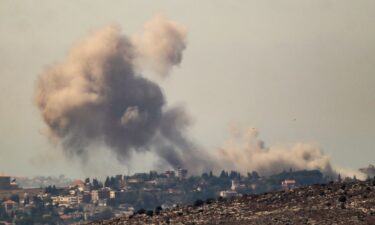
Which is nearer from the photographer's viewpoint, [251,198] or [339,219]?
[339,219]

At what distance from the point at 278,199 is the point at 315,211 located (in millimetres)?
6868

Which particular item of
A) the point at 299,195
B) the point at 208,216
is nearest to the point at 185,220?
the point at 208,216

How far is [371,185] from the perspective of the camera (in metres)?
118

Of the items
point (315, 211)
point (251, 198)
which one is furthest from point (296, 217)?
point (251, 198)

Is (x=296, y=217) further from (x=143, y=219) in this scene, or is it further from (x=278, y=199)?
(x=143, y=219)

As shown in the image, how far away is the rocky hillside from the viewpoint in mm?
109062

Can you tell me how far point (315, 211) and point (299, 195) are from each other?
655 cm

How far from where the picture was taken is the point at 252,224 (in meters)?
109

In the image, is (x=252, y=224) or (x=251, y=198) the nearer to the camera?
(x=252, y=224)

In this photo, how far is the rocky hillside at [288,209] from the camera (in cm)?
10906

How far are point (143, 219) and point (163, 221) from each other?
336 cm

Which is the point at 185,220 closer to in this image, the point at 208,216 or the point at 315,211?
the point at 208,216

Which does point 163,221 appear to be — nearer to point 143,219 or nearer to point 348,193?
point 143,219

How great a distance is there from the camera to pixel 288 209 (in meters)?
113
